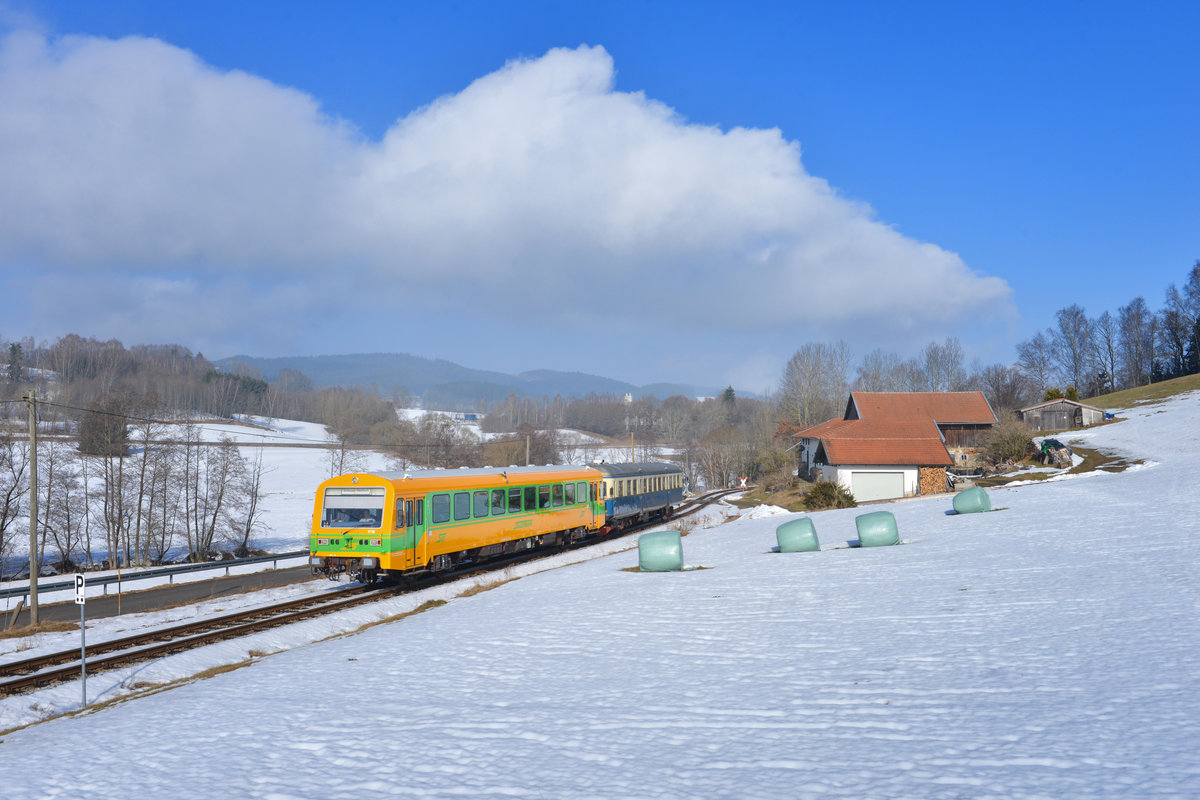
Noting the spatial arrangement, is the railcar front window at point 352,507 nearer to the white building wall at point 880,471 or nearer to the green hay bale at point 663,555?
the green hay bale at point 663,555

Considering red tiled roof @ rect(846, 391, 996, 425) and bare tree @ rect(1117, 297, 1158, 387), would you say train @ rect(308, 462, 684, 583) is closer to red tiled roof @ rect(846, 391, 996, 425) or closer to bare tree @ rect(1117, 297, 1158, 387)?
red tiled roof @ rect(846, 391, 996, 425)

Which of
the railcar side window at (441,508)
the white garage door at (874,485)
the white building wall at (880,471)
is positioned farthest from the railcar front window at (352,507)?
the white garage door at (874,485)

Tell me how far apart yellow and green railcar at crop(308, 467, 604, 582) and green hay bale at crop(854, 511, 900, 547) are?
11.6 m

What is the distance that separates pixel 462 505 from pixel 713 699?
16.0m

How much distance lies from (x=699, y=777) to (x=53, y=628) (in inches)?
753

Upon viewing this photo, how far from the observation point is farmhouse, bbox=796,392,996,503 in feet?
141

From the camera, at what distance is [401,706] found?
8320 mm

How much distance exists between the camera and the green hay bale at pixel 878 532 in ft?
63.5

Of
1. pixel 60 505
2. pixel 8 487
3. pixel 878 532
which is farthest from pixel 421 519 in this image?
pixel 8 487

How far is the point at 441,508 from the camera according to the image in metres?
21.7

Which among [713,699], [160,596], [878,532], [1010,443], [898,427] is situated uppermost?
[898,427]

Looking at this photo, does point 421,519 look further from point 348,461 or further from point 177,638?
point 348,461

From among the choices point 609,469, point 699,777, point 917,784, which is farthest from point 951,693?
point 609,469

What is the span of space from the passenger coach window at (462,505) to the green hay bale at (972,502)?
53.8ft
